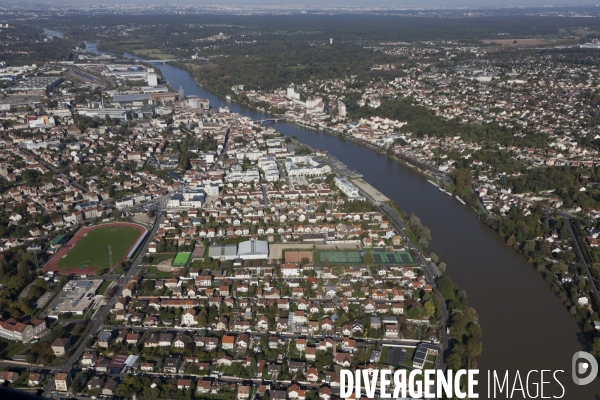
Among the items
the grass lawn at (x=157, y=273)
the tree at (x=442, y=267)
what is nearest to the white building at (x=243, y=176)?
the grass lawn at (x=157, y=273)

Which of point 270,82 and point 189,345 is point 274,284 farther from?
point 270,82

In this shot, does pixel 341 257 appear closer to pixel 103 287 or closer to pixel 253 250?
pixel 253 250

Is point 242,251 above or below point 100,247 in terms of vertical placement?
above

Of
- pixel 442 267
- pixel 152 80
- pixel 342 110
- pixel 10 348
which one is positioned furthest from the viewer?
pixel 152 80

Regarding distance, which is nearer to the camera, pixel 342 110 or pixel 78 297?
pixel 78 297

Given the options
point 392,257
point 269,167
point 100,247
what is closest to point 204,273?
point 100,247

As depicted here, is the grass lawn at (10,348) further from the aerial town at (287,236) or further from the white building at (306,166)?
the white building at (306,166)
